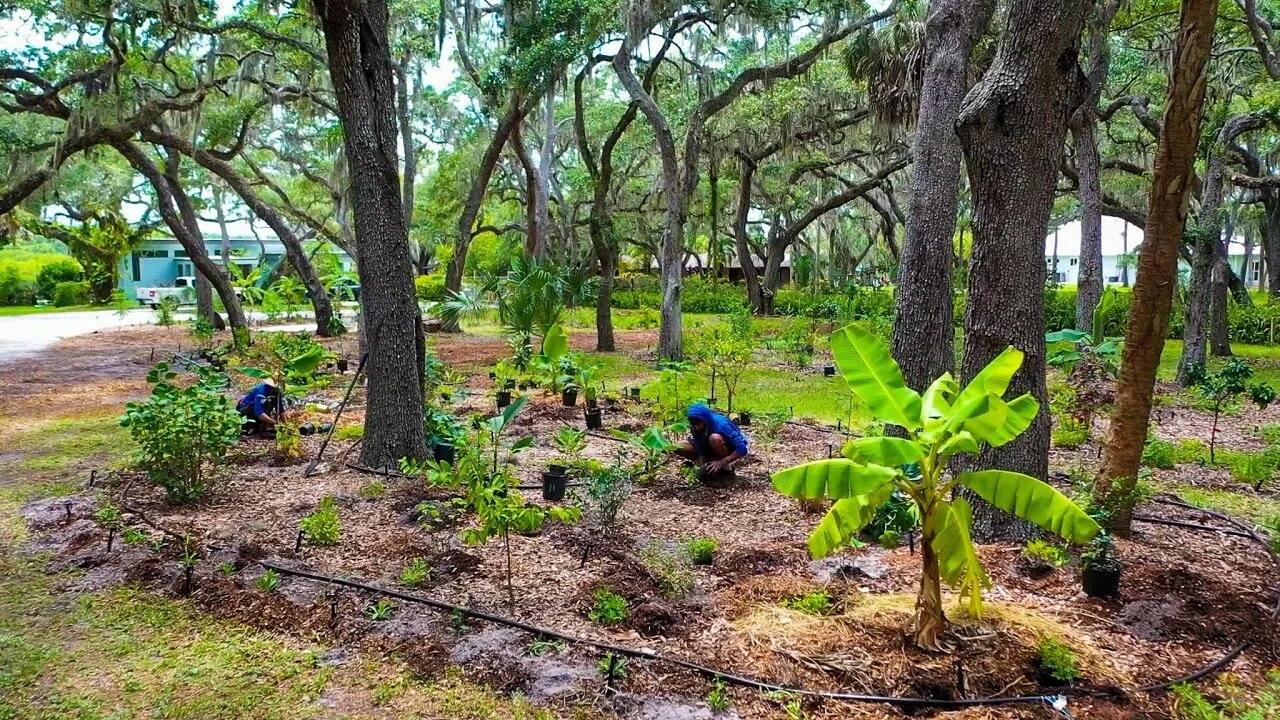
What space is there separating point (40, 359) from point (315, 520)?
13314 millimetres

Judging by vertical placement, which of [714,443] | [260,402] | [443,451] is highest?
[260,402]

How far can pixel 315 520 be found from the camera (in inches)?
178

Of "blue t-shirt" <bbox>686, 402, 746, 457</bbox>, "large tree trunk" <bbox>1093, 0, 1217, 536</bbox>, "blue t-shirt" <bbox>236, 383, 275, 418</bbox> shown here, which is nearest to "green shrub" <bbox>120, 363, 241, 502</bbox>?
"blue t-shirt" <bbox>236, 383, 275, 418</bbox>

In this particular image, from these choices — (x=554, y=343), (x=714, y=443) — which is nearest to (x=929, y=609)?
(x=714, y=443)

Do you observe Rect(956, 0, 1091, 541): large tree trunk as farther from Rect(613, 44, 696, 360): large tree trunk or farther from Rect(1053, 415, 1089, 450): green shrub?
Rect(613, 44, 696, 360): large tree trunk

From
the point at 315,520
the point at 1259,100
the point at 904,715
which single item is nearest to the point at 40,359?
the point at 315,520

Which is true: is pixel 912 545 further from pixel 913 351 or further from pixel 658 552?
pixel 913 351

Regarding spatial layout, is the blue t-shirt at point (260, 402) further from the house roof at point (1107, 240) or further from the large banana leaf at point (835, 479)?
the house roof at point (1107, 240)

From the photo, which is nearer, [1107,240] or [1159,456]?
[1159,456]

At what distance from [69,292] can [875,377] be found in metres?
38.4

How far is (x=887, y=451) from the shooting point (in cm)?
291

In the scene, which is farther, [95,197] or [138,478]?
[95,197]

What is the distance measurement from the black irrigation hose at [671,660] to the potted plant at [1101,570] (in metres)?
1.01

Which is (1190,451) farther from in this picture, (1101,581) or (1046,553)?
(1101,581)
